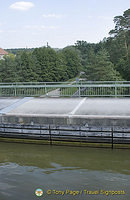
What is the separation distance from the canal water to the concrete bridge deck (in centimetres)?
106

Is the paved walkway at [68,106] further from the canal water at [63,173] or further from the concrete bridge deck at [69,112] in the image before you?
the canal water at [63,173]

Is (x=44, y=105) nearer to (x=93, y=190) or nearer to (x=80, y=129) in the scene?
(x=80, y=129)

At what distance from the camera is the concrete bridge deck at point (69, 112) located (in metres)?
8.92

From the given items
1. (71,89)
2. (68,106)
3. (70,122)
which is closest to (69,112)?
(70,122)

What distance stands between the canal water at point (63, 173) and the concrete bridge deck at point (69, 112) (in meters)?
1.06

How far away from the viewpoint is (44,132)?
31.4 feet

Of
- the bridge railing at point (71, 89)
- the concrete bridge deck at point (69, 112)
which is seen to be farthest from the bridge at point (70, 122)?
the bridge railing at point (71, 89)

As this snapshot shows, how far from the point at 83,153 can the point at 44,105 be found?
12.3 feet

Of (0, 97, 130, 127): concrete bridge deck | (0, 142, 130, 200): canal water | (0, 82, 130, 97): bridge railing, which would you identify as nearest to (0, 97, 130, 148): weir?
(0, 97, 130, 127): concrete bridge deck

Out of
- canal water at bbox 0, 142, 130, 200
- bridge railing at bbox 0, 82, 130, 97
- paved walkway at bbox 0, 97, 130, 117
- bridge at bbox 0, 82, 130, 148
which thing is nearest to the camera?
canal water at bbox 0, 142, 130, 200

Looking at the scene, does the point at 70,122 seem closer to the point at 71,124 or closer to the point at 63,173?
the point at 71,124

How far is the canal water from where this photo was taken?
609cm

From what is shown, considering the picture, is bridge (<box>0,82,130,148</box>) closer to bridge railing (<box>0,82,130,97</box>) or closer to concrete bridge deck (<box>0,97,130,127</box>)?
concrete bridge deck (<box>0,97,130,127</box>)

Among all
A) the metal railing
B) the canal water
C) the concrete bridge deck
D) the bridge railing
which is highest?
the bridge railing
